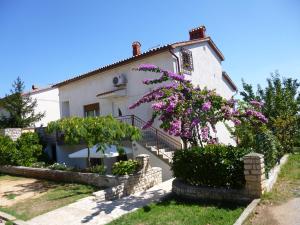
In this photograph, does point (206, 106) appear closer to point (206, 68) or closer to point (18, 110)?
point (206, 68)

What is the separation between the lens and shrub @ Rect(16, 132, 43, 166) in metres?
17.2

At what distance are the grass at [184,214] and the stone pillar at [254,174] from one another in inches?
21.3

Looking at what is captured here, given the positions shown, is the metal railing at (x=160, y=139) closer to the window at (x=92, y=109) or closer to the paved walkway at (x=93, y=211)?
the window at (x=92, y=109)

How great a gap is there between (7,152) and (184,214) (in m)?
12.9

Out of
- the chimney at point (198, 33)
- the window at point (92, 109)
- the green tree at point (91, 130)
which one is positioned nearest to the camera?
the green tree at point (91, 130)

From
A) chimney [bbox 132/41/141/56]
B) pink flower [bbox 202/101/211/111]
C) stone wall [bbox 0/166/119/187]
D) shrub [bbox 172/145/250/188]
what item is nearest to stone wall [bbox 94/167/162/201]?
stone wall [bbox 0/166/119/187]

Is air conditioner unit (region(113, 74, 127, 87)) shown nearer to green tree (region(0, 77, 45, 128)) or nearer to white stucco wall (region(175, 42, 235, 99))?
white stucco wall (region(175, 42, 235, 99))

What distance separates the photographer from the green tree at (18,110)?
22438 millimetres

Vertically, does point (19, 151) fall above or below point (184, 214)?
above

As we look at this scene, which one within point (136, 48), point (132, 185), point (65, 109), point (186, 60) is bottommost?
point (132, 185)

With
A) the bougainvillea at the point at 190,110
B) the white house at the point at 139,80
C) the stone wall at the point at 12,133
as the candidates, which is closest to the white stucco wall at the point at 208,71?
the white house at the point at 139,80

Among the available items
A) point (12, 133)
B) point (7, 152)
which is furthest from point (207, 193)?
point (12, 133)

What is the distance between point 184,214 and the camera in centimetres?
768

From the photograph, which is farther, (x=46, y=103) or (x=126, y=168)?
(x=46, y=103)
